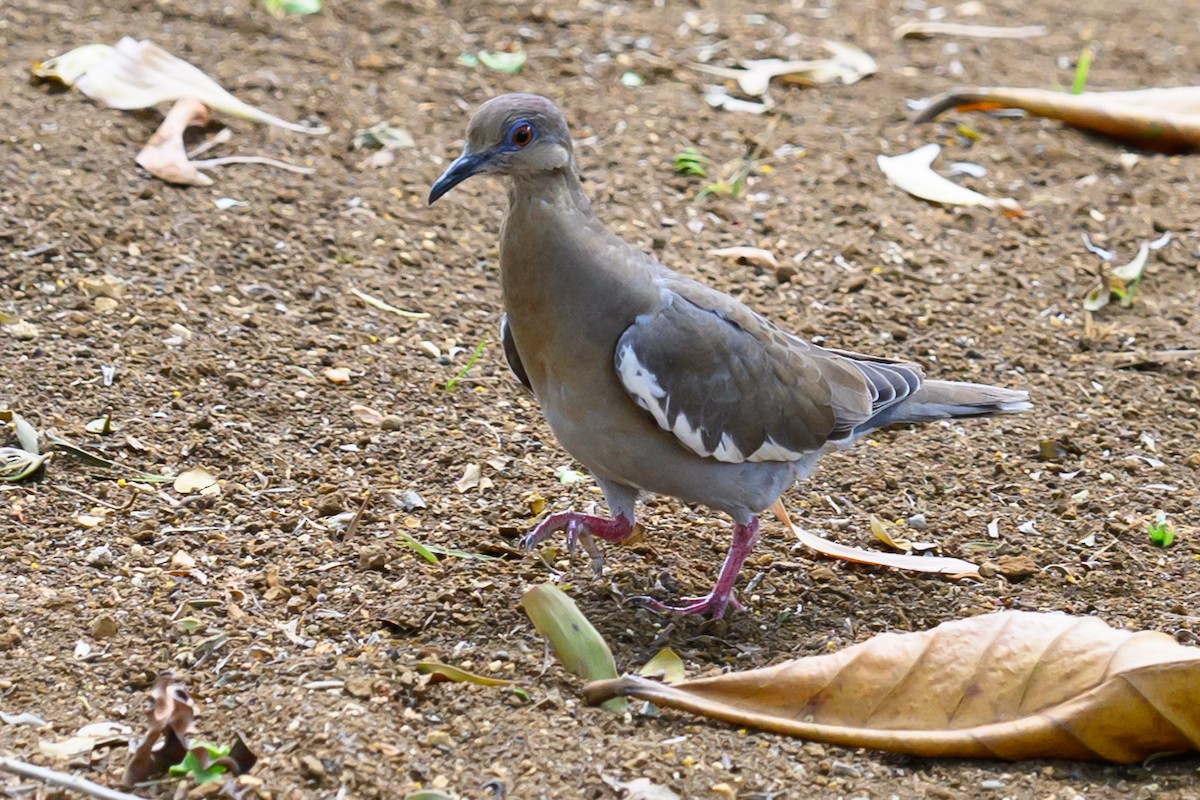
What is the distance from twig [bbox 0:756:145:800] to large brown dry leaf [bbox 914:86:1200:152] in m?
5.49

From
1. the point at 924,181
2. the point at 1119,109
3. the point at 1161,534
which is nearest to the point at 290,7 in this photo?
the point at 924,181

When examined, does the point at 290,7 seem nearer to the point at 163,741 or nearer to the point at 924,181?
the point at 924,181

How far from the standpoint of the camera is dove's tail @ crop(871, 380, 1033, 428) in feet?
15.0

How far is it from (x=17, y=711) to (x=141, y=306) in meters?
2.19

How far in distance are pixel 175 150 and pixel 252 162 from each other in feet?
1.08

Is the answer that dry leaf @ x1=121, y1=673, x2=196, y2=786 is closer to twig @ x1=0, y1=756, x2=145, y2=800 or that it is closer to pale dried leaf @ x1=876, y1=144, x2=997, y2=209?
twig @ x1=0, y1=756, x2=145, y2=800

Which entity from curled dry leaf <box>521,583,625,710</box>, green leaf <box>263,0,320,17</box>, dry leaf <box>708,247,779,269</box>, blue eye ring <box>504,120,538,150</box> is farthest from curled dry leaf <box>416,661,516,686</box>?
green leaf <box>263,0,320,17</box>

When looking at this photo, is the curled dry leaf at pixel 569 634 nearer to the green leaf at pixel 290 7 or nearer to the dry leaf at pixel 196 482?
the dry leaf at pixel 196 482

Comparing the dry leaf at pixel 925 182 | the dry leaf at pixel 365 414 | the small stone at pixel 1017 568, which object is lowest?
the dry leaf at pixel 365 414

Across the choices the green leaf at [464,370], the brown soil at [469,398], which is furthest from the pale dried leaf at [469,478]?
the green leaf at [464,370]

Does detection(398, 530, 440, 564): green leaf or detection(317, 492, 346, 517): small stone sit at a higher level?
detection(398, 530, 440, 564): green leaf

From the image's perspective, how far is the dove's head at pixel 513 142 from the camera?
3.86 metres

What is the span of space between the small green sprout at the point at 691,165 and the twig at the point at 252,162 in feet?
5.46

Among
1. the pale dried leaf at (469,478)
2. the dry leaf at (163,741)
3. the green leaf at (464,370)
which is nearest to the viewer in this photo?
the dry leaf at (163,741)
